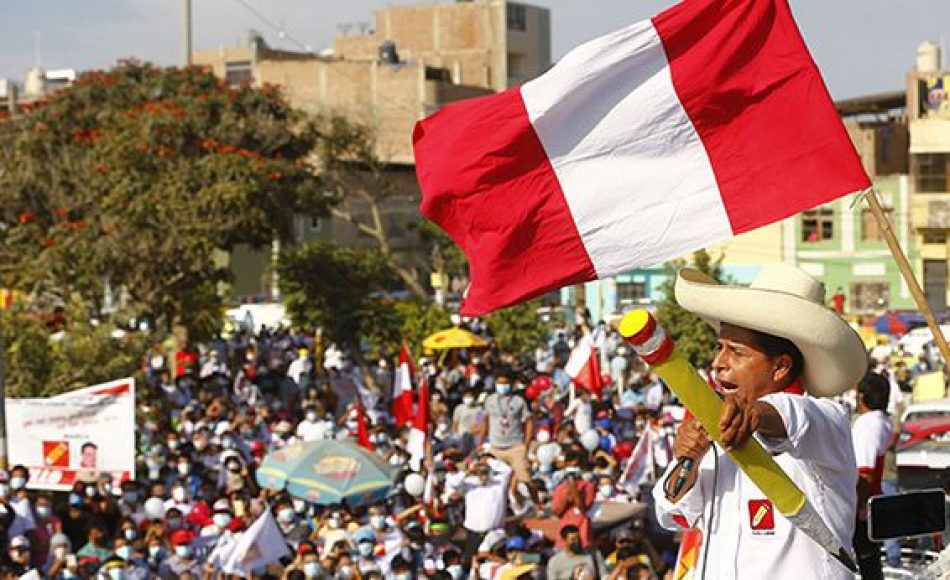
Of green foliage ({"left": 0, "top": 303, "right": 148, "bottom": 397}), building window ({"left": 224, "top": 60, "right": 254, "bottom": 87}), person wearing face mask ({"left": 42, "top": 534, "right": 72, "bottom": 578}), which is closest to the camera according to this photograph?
person wearing face mask ({"left": 42, "top": 534, "right": 72, "bottom": 578})

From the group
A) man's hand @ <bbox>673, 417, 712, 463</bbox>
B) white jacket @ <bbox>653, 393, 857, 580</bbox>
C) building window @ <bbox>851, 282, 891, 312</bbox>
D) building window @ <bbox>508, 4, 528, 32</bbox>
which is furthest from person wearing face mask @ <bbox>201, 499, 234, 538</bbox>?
building window @ <bbox>508, 4, 528, 32</bbox>

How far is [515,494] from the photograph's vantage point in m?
15.6

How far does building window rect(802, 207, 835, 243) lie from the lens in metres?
55.6

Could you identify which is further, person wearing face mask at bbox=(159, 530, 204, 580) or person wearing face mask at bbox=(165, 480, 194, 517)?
person wearing face mask at bbox=(165, 480, 194, 517)

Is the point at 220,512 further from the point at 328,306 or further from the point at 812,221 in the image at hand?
the point at 812,221

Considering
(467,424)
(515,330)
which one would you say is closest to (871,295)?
(515,330)

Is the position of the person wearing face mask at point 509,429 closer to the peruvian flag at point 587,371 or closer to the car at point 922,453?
the peruvian flag at point 587,371

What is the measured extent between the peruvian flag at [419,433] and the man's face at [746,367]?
1270 cm

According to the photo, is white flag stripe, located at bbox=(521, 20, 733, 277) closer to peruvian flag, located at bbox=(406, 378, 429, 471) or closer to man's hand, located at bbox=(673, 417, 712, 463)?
man's hand, located at bbox=(673, 417, 712, 463)

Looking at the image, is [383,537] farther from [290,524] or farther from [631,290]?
[631,290]

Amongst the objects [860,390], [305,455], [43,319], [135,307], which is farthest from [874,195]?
[135,307]

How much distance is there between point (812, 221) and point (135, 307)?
102 ft

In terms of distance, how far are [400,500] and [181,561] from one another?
2746mm

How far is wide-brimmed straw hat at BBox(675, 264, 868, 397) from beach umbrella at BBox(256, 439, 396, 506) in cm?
1148
